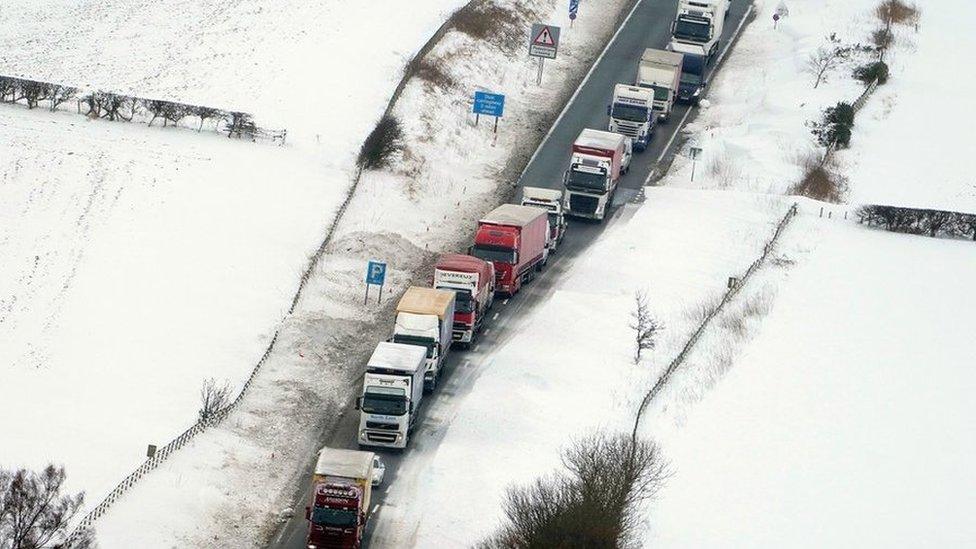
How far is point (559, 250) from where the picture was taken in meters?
75.2

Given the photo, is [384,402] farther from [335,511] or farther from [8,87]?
[8,87]

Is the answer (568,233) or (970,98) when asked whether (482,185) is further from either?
(970,98)

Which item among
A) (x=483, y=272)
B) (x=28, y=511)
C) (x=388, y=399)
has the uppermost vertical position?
(x=483, y=272)

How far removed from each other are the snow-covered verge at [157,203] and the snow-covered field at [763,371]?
33.1ft

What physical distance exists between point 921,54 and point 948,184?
19195 mm

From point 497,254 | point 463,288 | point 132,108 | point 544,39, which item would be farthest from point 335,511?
point 544,39

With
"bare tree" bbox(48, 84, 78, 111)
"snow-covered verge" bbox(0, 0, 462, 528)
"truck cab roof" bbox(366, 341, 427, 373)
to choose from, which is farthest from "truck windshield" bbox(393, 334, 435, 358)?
"bare tree" bbox(48, 84, 78, 111)

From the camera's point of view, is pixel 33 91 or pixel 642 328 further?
pixel 33 91

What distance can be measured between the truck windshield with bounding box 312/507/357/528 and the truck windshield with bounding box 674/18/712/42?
50.2 meters

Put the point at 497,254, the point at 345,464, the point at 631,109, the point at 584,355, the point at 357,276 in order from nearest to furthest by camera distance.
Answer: the point at 345,464, the point at 584,355, the point at 497,254, the point at 357,276, the point at 631,109

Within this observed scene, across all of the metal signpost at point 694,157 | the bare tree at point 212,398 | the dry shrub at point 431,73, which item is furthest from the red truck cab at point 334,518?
the dry shrub at point 431,73

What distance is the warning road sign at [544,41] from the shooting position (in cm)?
8981

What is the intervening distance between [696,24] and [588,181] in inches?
808

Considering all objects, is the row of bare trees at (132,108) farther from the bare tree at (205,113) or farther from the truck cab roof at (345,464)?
the truck cab roof at (345,464)
